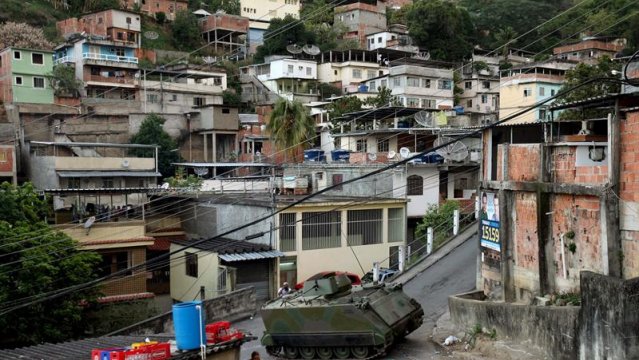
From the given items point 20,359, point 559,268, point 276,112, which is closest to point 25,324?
point 20,359

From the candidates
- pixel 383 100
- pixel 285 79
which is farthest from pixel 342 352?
pixel 285 79

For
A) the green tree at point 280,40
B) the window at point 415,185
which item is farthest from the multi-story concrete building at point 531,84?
the green tree at point 280,40

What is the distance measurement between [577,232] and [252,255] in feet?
44.1

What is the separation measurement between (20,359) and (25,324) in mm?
9534

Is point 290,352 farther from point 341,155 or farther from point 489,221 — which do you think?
point 341,155

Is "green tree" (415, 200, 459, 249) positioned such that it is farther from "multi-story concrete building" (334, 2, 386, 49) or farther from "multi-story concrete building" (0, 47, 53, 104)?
"multi-story concrete building" (334, 2, 386, 49)

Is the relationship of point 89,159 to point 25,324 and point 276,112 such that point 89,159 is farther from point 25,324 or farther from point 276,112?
point 25,324

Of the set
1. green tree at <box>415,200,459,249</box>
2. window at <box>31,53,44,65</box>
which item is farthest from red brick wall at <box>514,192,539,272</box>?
window at <box>31,53,44,65</box>

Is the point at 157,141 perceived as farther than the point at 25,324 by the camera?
Yes

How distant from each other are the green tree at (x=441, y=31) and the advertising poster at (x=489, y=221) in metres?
55.6

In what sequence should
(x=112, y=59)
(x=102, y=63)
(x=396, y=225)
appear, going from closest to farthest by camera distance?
(x=396, y=225), (x=102, y=63), (x=112, y=59)

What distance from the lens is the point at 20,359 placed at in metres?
11.0

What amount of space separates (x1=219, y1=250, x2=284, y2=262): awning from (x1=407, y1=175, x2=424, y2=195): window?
8.16 m

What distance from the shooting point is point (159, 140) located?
4769 centimetres
